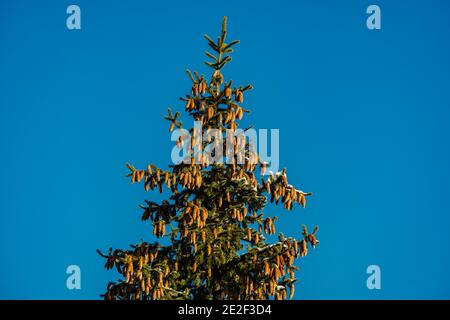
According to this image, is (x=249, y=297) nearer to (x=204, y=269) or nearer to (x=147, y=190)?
(x=204, y=269)

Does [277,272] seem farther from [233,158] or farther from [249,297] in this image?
[233,158]

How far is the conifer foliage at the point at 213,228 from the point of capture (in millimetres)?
15656

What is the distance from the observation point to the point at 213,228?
16203 mm

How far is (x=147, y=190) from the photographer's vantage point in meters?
16.3

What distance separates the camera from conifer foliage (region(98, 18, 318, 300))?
15656 mm
